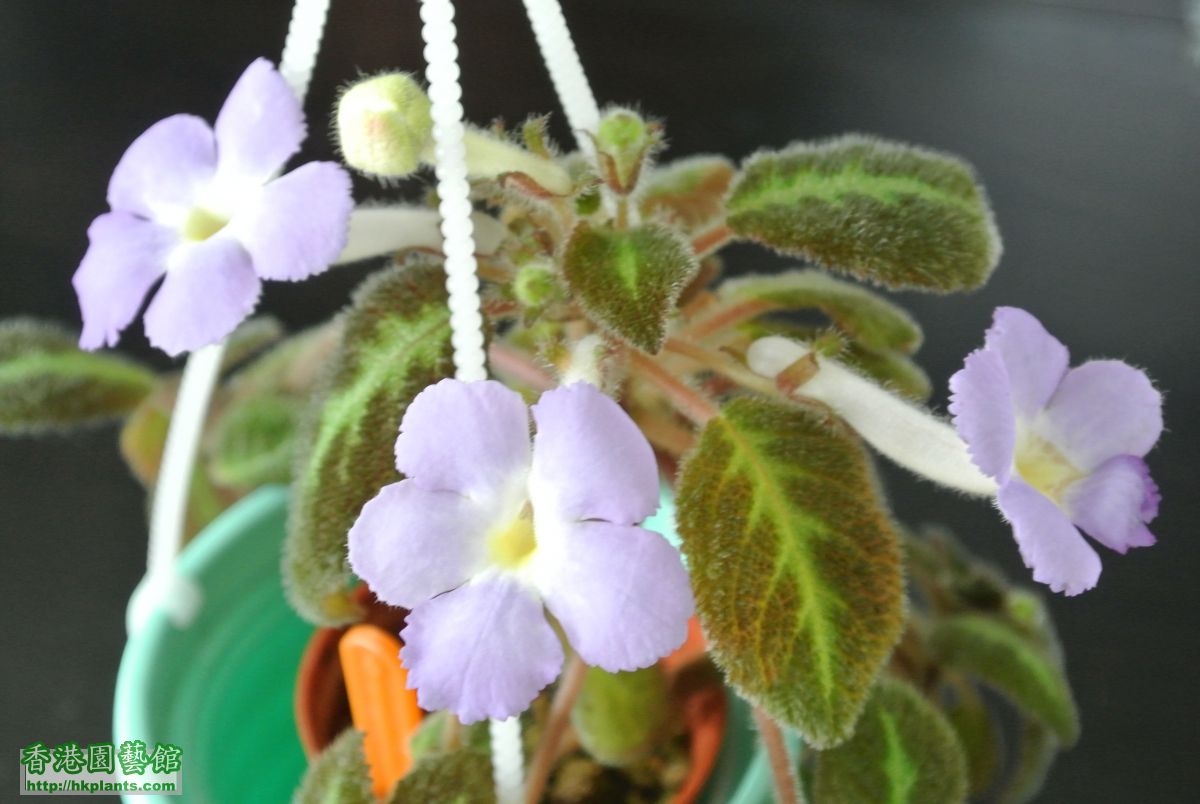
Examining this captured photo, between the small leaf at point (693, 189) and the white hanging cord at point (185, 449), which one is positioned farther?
the small leaf at point (693, 189)

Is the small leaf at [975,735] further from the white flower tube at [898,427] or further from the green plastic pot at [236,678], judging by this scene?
the white flower tube at [898,427]

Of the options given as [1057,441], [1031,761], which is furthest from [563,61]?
[1031,761]

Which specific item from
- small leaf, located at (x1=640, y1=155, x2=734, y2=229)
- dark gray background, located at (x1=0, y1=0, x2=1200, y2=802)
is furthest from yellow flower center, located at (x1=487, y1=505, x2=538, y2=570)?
dark gray background, located at (x1=0, y1=0, x2=1200, y2=802)

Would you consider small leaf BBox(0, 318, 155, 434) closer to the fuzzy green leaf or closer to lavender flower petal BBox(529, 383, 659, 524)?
the fuzzy green leaf

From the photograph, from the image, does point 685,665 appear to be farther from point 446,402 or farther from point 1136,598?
point 1136,598

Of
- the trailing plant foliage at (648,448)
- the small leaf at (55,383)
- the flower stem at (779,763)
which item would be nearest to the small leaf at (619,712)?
the trailing plant foliage at (648,448)

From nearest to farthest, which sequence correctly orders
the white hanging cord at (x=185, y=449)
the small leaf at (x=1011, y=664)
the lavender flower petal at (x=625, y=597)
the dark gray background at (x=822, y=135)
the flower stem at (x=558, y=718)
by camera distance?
the lavender flower petal at (x=625, y=597) < the white hanging cord at (x=185, y=449) < the flower stem at (x=558, y=718) < the small leaf at (x=1011, y=664) < the dark gray background at (x=822, y=135)

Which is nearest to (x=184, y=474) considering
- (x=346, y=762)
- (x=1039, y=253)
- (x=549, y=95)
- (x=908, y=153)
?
(x=346, y=762)
